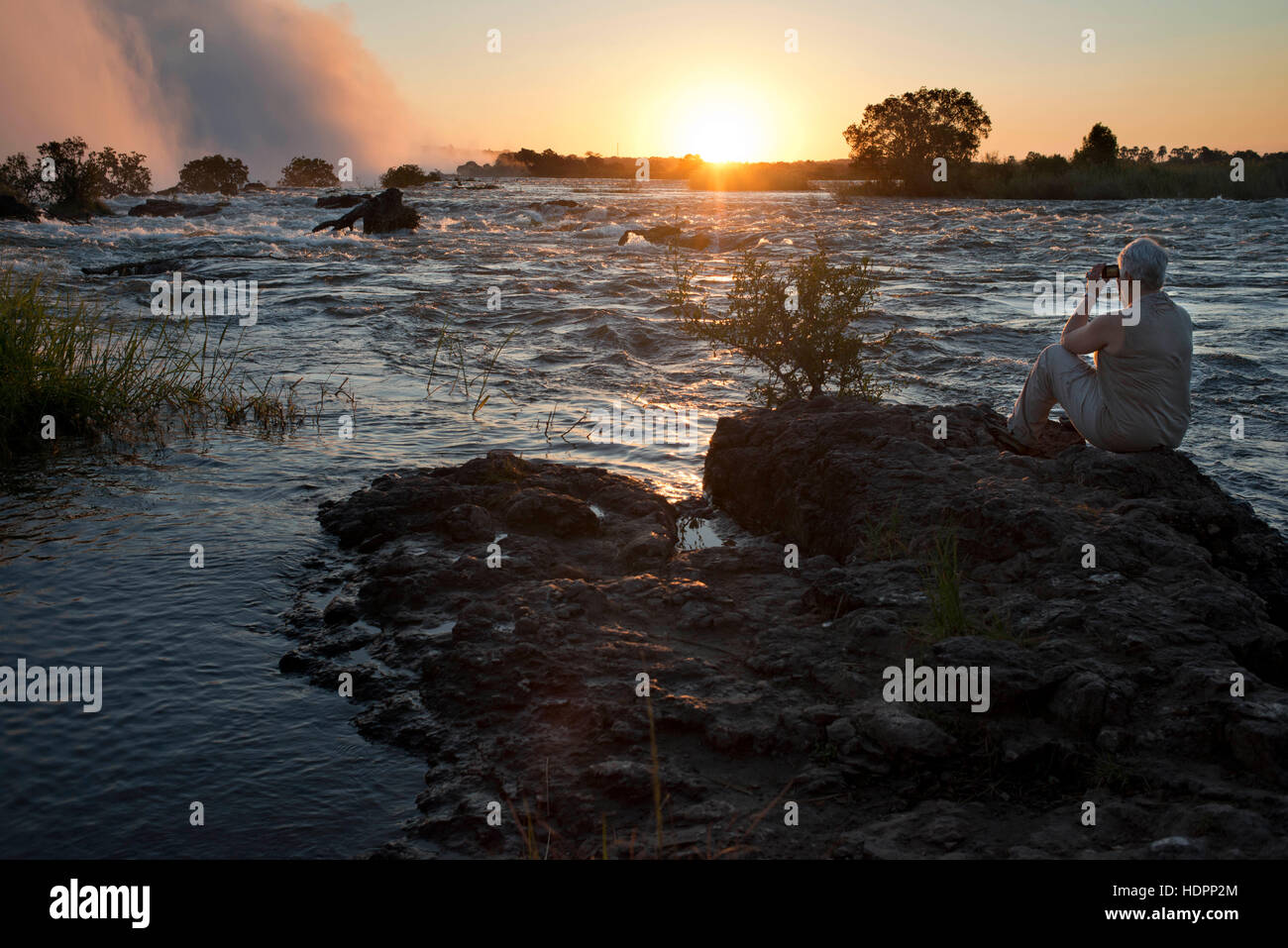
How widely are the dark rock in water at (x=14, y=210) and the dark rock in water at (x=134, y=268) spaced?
35.3 feet

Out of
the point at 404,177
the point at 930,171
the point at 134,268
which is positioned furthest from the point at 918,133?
the point at 134,268

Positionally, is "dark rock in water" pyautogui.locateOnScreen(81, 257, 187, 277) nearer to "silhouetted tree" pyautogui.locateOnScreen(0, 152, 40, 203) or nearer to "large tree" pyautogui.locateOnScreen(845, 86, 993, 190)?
"silhouetted tree" pyautogui.locateOnScreen(0, 152, 40, 203)

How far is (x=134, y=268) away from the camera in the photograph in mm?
19109

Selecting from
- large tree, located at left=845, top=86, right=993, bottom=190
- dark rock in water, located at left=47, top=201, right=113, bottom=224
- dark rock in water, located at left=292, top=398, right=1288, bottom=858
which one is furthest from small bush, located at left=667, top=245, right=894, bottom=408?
large tree, located at left=845, top=86, right=993, bottom=190

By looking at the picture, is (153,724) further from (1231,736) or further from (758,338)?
(758,338)

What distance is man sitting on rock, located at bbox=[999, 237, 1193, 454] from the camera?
18.8ft

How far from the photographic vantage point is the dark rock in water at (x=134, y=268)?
730 inches

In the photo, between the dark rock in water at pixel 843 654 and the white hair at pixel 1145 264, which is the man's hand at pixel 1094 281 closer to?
the white hair at pixel 1145 264

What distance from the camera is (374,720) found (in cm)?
414

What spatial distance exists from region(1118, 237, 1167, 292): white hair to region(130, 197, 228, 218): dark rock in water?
35.2m

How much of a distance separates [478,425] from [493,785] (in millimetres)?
5882

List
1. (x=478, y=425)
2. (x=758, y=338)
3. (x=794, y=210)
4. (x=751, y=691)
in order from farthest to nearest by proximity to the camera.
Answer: (x=794, y=210), (x=478, y=425), (x=758, y=338), (x=751, y=691)
